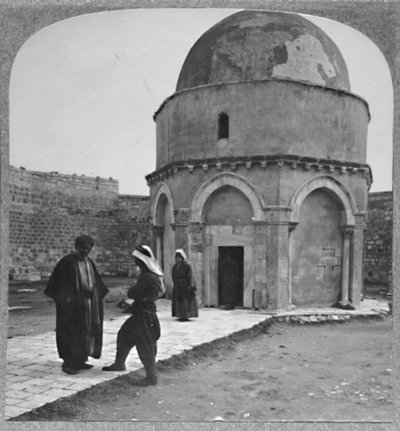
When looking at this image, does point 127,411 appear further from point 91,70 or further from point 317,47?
point 317,47

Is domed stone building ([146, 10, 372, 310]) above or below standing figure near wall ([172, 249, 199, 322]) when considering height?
above

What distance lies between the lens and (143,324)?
4996 millimetres

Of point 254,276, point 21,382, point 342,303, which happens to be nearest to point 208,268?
point 254,276

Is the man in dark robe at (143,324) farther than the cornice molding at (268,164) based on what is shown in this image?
No

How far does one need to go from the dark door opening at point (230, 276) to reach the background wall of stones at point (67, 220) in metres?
1.61

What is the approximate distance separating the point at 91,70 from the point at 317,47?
4.43m

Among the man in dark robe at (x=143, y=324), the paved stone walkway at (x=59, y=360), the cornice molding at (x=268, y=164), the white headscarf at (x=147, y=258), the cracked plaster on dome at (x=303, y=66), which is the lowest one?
the paved stone walkway at (x=59, y=360)

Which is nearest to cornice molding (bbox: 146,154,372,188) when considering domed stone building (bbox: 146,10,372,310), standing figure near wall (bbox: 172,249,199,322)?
domed stone building (bbox: 146,10,372,310)

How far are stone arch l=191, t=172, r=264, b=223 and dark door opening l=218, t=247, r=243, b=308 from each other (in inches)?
30.2

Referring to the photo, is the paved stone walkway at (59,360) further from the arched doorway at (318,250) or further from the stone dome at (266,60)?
the stone dome at (266,60)

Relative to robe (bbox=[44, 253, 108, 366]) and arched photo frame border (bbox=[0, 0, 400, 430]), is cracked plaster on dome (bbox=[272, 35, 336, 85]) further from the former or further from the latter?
robe (bbox=[44, 253, 108, 366])

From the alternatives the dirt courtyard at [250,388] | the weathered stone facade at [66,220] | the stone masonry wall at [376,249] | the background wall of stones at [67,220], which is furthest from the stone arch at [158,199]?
the stone masonry wall at [376,249]

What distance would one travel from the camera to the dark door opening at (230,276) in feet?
27.0

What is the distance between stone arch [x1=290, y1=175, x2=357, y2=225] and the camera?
8.96 m
